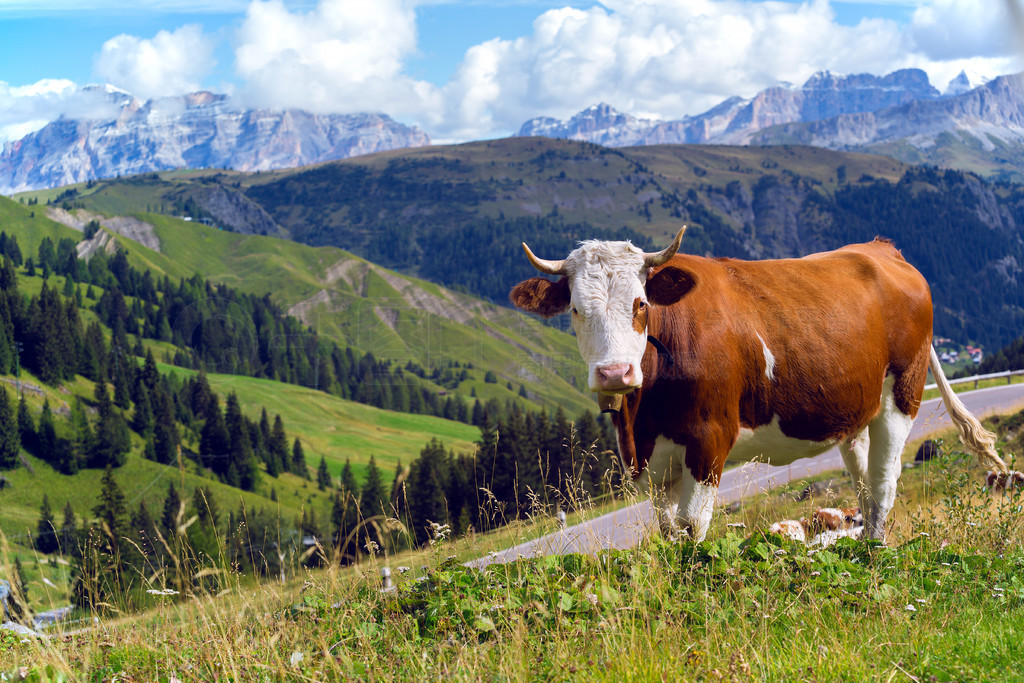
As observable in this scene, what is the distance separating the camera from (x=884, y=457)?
907 cm

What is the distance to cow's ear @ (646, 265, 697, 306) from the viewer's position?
25.0 ft

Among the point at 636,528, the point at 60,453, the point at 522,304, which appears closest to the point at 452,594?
the point at 636,528

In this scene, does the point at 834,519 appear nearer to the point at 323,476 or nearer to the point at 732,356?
the point at 732,356

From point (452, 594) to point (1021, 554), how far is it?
5307mm

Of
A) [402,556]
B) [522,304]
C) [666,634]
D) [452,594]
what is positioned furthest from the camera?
[402,556]

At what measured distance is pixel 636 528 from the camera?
23.4 ft

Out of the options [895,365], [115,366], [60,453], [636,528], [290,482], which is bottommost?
[290,482]

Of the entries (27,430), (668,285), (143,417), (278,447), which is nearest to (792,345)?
(668,285)

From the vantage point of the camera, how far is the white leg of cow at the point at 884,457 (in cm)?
902

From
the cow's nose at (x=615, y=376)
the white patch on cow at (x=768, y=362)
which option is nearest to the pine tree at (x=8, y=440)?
the cow's nose at (x=615, y=376)

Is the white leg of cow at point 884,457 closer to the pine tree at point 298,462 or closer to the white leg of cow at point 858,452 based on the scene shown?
the white leg of cow at point 858,452

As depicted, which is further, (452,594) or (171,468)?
(171,468)

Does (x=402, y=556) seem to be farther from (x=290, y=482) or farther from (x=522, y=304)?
(x=290, y=482)

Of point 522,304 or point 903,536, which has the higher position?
point 522,304
